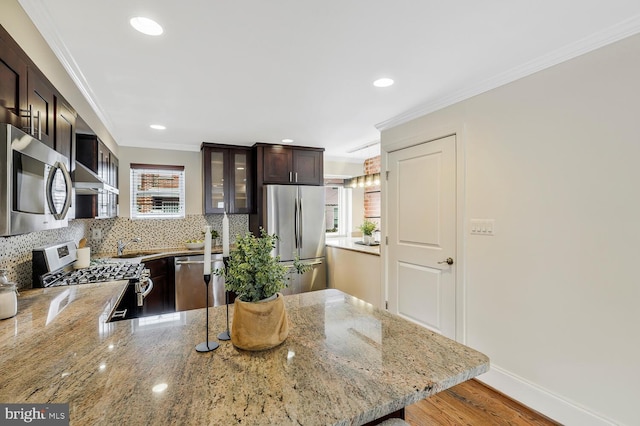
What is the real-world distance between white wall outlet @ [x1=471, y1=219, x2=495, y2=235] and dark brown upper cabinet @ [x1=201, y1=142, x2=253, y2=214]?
9.98ft

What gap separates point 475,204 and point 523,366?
3.93 ft

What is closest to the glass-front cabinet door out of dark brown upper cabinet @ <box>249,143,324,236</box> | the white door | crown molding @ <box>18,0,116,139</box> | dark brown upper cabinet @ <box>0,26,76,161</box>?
dark brown upper cabinet @ <box>249,143,324,236</box>

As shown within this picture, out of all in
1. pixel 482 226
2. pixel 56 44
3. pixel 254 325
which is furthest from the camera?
pixel 482 226

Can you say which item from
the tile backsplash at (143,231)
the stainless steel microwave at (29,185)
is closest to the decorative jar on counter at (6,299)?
the stainless steel microwave at (29,185)

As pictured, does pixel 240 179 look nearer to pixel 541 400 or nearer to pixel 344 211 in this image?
pixel 344 211

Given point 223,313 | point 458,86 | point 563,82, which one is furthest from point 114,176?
point 563,82

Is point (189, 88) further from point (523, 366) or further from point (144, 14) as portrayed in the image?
point (523, 366)

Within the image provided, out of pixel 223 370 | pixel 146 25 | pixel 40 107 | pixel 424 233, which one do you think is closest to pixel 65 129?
pixel 40 107

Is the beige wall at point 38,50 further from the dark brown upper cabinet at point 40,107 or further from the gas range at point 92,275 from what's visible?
the gas range at point 92,275

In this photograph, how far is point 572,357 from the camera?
1.85 m

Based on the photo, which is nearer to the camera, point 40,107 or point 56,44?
point 40,107

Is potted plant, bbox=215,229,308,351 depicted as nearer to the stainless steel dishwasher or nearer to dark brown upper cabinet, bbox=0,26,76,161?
dark brown upper cabinet, bbox=0,26,76,161

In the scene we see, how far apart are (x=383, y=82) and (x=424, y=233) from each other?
4.63 feet

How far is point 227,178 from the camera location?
4.32m
